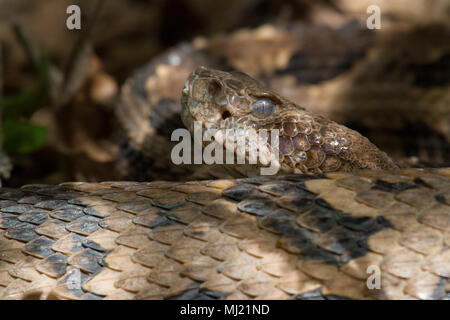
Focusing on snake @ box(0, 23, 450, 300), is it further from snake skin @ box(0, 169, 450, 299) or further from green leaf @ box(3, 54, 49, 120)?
green leaf @ box(3, 54, 49, 120)

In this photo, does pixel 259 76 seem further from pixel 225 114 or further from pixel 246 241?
pixel 246 241

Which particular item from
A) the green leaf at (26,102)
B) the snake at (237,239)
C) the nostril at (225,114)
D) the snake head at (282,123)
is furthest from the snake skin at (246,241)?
the green leaf at (26,102)

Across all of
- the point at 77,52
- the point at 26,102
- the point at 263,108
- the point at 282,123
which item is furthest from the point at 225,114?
the point at 77,52

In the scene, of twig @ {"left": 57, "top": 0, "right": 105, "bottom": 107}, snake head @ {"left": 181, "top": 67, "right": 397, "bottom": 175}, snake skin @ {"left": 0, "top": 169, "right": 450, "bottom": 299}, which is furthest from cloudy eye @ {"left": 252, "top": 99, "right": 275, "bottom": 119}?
twig @ {"left": 57, "top": 0, "right": 105, "bottom": 107}

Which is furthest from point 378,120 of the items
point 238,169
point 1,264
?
point 1,264

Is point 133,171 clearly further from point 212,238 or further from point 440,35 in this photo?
point 440,35

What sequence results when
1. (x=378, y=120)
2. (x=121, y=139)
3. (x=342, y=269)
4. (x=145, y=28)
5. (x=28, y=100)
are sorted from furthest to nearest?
1. (x=145, y=28)
2. (x=378, y=120)
3. (x=121, y=139)
4. (x=28, y=100)
5. (x=342, y=269)
